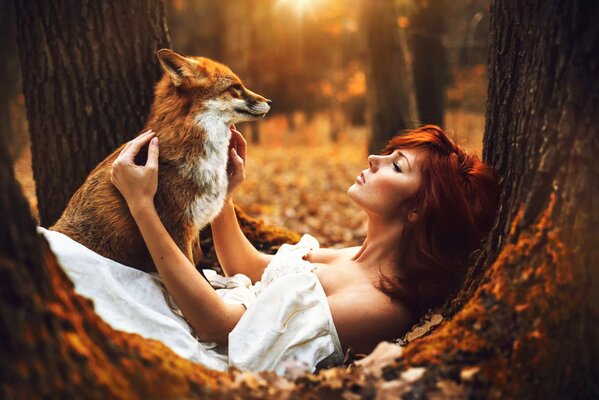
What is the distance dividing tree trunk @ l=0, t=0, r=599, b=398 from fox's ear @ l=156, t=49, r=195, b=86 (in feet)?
5.44

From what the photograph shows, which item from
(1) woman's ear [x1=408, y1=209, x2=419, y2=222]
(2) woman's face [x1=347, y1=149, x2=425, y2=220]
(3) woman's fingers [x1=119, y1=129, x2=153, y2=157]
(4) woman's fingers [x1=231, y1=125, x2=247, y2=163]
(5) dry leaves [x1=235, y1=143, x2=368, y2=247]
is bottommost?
(5) dry leaves [x1=235, y1=143, x2=368, y2=247]

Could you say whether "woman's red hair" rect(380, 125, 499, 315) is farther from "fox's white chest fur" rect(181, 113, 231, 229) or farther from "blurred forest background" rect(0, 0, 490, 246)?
"fox's white chest fur" rect(181, 113, 231, 229)

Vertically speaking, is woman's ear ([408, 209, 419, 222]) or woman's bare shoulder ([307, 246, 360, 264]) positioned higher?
woman's ear ([408, 209, 419, 222])

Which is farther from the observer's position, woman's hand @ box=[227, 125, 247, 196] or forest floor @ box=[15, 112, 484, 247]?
forest floor @ box=[15, 112, 484, 247]

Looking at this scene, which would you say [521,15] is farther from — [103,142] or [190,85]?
[103,142]

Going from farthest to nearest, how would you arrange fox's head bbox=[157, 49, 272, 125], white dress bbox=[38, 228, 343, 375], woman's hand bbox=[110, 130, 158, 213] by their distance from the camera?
fox's head bbox=[157, 49, 272, 125] → woman's hand bbox=[110, 130, 158, 213] → white dress bbox=[38, 228, 343, 375]

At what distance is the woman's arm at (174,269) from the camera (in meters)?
2.73

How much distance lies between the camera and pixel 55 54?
398 cm

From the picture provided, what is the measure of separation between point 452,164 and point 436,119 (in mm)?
8406

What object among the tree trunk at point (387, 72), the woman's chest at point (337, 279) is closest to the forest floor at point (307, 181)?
the tree trunk at point (387, 72)

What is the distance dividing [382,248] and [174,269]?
127 cm

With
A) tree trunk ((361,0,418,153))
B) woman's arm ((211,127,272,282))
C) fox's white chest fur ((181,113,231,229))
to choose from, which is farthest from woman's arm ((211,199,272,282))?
tree trunk ((361,0,418,153))

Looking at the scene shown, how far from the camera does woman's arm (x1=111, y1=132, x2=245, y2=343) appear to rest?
2730 mm

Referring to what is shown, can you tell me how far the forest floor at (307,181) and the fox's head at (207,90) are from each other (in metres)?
1.47
